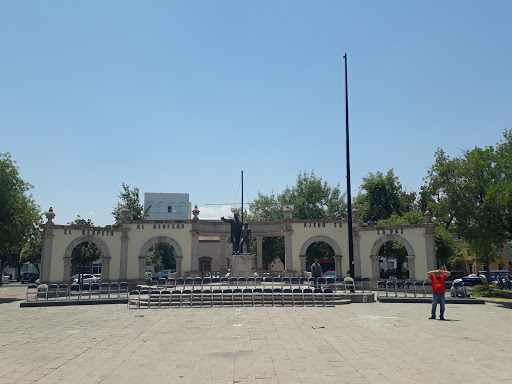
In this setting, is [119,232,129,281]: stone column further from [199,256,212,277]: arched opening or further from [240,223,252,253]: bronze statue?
[199,256,212,277]: arched opening

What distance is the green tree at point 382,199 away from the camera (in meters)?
42.1

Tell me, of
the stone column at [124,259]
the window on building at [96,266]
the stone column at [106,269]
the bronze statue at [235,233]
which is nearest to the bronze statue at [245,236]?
the bronze statue at [235,233]

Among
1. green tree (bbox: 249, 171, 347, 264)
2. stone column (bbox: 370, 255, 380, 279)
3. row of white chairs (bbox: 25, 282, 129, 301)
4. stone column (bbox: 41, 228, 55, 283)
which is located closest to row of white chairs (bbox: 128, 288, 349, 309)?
row of white chairs (bbox: 25, 282, 129, 301)

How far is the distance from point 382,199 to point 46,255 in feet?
102

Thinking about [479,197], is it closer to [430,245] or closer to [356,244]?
[430,245]

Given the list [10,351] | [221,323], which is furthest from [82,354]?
[221,323]

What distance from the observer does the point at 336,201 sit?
148 feet

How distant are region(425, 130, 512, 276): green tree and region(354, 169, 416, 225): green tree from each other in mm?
17438

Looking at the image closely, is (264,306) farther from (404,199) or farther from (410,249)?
(404,199)

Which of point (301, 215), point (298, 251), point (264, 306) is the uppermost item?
point (301, 215)

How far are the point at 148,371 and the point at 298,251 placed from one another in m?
23.1

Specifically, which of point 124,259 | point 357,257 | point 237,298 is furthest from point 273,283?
point 124,259

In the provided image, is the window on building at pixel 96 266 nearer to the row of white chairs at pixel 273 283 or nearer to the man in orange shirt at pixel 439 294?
the row of white chairs at pixel 273 283

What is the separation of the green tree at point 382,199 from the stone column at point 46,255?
28.7m
